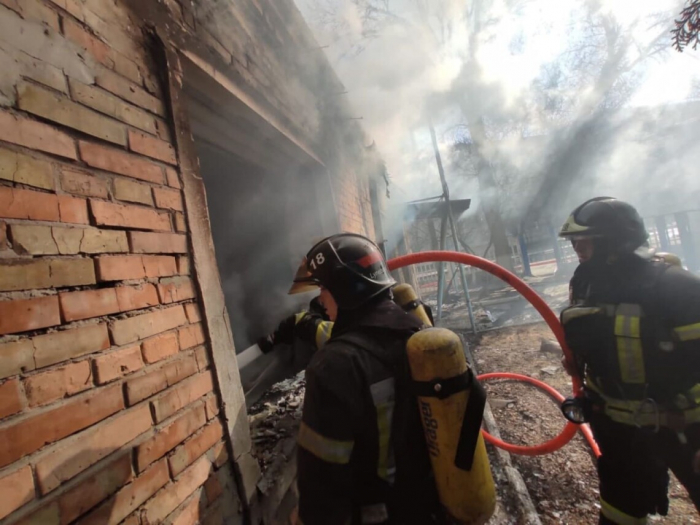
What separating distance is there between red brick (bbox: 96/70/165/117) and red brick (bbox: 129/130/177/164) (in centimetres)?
14

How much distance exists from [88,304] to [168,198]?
1.98 feet

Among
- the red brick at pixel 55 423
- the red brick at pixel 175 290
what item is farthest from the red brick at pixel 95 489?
the red brick at pixel 175 290

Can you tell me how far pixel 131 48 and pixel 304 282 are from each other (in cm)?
124

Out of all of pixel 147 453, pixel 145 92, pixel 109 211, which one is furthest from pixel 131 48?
pixel 147 453

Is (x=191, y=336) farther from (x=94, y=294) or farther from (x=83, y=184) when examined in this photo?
(x=83, y=184)

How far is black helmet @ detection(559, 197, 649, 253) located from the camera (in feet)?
7.07

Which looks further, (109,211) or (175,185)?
(175,185)

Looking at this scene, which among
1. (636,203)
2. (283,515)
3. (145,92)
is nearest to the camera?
(145,92)

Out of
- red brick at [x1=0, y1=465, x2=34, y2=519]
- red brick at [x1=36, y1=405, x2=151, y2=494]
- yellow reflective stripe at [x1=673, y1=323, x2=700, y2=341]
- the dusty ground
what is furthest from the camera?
the dusty ground

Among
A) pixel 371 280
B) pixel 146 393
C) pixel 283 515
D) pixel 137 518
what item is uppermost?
pixel 371 280

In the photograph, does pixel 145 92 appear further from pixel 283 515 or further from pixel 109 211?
pixel 283 515

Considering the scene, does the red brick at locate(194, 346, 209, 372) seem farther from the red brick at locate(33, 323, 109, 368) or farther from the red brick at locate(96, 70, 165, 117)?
the red brick at locate(96, 70, 165, 117)

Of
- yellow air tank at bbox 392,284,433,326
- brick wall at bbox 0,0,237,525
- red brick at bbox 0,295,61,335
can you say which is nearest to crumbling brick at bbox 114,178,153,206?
brick wall at bbox 0,0,237,525

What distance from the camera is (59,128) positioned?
1.15 meters
